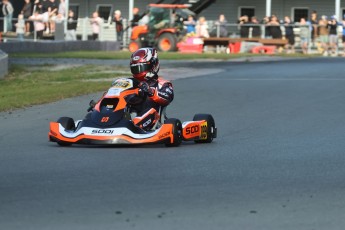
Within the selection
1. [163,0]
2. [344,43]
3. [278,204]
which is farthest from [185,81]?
[163,0]

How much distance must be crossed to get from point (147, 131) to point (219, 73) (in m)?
13.6

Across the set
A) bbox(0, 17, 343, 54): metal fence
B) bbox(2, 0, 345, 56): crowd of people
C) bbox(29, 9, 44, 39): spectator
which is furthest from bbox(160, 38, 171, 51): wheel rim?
bbox(29, 9, 44, 39): spectator

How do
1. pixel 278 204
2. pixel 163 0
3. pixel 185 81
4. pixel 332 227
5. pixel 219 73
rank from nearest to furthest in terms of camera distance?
pixel 332 227, pixel 278 204, pixel 185 81, pixel 219 73, pixel 163 0

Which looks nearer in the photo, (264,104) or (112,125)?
(112,125)

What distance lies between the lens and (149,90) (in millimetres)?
12062

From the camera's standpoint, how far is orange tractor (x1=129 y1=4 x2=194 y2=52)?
4319cm

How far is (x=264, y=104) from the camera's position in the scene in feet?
58.3

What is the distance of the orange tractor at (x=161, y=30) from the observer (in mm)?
43188

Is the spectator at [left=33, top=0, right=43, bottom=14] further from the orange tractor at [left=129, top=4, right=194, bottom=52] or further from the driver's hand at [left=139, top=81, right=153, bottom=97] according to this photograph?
the driver's hand at [left=139, top=81, right=153, bottom=97]

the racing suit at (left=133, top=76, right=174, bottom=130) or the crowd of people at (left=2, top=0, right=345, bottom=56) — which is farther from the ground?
the crowd of people at (left=2, top=0, right=345, bottom=56)

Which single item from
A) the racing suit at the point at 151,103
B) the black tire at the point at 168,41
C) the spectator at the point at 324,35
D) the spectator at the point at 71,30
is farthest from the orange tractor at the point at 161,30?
the racing suit at the point at 151,103

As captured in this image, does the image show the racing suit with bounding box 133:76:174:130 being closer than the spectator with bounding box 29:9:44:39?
Yes

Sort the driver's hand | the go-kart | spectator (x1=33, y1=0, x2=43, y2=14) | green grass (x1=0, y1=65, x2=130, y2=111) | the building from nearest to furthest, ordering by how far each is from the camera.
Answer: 1. the go-kart
2. the driver's hand
3. green grass (x1=0, y1=65, x2=130, y2=111)
4. spectator (x1=33, y1=0, x2=43, y2=14)
5. the building

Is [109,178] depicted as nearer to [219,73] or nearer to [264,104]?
[264,104]
